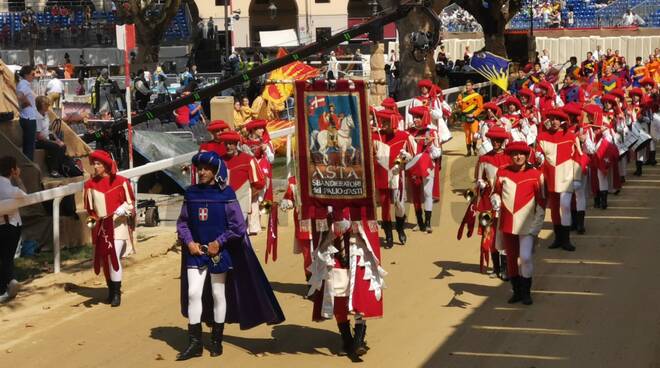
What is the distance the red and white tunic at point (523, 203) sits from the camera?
456 inches

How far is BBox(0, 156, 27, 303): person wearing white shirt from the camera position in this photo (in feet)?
39.9

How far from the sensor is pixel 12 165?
40.7ft

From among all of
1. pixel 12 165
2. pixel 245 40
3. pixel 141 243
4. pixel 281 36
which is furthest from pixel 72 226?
pixel 245 40

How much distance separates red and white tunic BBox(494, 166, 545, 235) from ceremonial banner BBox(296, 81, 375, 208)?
2247mm

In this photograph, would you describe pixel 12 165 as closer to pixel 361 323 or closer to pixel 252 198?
pixel 252 198

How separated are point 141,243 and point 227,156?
114 inches

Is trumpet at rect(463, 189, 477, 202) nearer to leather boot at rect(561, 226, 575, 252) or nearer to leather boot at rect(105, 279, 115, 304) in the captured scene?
leather boot at rect(561, 226, 575, 252)

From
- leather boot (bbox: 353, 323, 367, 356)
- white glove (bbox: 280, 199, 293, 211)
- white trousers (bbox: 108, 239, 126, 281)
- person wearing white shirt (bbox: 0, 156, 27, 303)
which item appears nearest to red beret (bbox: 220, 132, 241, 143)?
white trousers (bbox: 108, 239, 126, 281)

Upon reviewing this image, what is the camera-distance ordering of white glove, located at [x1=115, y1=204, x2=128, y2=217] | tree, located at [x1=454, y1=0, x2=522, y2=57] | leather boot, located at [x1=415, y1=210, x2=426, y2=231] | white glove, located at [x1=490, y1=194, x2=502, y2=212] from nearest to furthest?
white glove, located at [x1=490, y1=194, x2=502, y2=212] → white glove, located at [x1=115, y1=204, x2=128, y2=217] → leather boot, located at [x1=415, y1=210, x2=426, y2=231] → tree, located at [x1=454, y1=0, x2=522, y2=57]

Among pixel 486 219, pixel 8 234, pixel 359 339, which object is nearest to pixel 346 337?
pixel 359 339

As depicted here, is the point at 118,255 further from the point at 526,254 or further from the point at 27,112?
the point at 27,112

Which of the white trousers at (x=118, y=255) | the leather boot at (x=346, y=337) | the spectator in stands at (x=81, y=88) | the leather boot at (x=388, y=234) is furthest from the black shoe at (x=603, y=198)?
the spectator in stands at (x=81, y=88)

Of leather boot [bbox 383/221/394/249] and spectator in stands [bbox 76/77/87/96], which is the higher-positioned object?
spectator in stands [bbox 76/77/87/96]

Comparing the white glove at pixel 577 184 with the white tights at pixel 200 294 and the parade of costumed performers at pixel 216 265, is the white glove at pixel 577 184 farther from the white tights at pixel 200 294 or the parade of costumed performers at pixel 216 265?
the white tights at pixel 200 294
